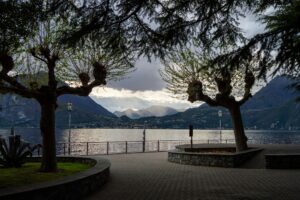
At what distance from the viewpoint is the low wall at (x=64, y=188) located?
7.72 meters

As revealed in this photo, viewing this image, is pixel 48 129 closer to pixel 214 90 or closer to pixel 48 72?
pixel 48 72

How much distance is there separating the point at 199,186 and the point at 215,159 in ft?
23.8

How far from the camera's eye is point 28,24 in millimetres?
9531

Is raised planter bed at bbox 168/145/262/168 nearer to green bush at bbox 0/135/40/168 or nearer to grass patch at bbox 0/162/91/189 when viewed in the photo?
grass patch at bbox 0/162/91/189

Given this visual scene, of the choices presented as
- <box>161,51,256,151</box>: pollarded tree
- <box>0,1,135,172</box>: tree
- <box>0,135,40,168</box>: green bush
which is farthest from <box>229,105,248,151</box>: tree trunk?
<box>0,135,40,168</box>: green bush

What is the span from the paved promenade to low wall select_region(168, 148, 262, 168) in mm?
2927

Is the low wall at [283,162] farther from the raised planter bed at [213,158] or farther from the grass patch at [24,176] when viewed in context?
the grass patch at [24,176]

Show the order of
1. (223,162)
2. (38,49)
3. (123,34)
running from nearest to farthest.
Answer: (123,34) < (38,49) < (223,162)

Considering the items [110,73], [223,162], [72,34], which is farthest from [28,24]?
[223,162]

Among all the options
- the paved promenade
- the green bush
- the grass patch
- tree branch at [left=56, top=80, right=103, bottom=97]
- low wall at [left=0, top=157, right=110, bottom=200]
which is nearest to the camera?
low wall at [left=0, top=157, right=110, bottom=200]

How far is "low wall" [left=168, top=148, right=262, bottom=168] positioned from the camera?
61.9ft

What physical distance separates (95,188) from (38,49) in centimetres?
597

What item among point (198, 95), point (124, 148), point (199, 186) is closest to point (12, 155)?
point (199, 186)

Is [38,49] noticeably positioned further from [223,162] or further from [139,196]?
[223,162]
